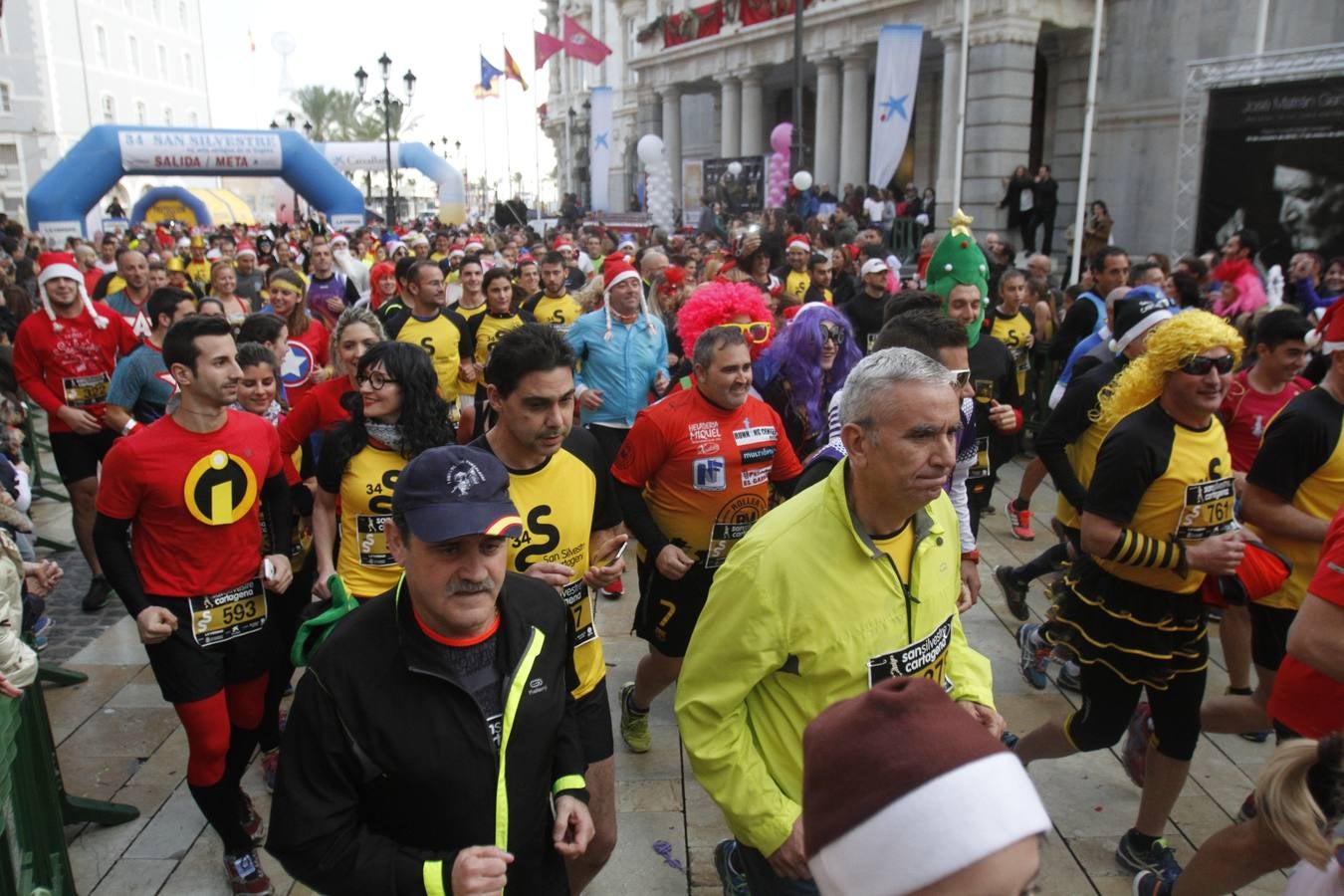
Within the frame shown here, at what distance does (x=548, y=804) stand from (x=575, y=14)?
5960 centimetres

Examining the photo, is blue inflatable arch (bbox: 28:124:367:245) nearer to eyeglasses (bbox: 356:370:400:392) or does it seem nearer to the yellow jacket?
eyeglasses (bbox: 356:370:400:392)

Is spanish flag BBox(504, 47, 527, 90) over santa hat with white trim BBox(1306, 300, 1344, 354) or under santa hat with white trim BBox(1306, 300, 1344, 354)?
over

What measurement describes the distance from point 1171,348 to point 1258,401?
194 cm

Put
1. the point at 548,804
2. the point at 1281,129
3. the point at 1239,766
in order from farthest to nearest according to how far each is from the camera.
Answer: the point at 1281,129, the point at 1239,766, the point at 548,804

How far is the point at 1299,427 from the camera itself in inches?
142

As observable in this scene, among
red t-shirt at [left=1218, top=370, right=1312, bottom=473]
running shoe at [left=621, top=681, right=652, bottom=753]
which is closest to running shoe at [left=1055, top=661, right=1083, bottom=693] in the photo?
red t-shirt at [left=1218, top=370, right=1312, bottom=473]

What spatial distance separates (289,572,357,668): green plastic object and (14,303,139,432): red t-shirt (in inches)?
180

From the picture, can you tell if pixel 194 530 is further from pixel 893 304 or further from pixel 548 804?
pixel 893 304

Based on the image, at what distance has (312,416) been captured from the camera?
4715mm

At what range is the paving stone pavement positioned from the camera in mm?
3748

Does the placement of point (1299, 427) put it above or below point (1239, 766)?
above

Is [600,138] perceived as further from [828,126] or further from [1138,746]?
[1138,746]

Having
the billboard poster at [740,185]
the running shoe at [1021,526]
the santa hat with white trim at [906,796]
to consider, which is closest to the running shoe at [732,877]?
the santa hat with white trim at [906,796]

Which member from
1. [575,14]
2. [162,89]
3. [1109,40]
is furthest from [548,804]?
[162,89]
